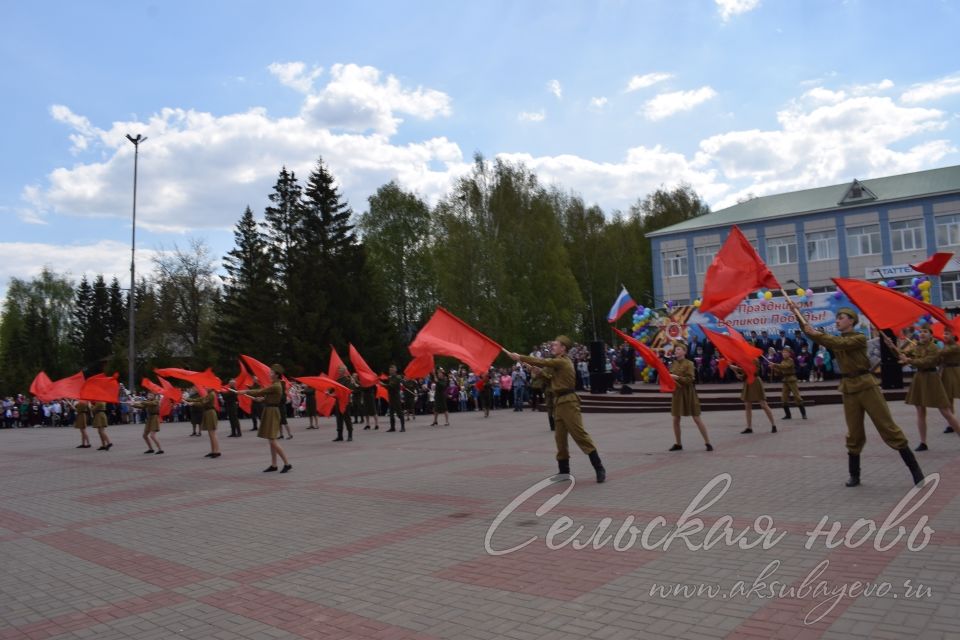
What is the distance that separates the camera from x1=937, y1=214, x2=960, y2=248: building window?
145 feet

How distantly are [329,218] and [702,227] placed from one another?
1014 inches

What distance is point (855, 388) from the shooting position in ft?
27.0

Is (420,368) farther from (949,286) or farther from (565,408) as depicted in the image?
(949,286)

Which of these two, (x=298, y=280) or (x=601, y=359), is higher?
(x=298, y=280)

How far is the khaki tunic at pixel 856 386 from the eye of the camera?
802 centimetres

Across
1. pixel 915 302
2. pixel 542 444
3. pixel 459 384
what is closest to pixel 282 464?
pixel 542 444

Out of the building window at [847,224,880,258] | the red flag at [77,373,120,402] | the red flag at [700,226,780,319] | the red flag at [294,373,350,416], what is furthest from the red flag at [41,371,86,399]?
the building window at [847,224,880,258]

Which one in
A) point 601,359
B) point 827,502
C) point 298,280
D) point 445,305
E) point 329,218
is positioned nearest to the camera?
point 827,502

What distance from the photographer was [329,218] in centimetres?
4631

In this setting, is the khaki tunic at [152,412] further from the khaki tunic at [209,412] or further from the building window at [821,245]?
the building window at [821,245]

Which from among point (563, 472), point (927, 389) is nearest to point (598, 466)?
point (563, 472)

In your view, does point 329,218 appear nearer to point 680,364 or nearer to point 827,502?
point 680,364

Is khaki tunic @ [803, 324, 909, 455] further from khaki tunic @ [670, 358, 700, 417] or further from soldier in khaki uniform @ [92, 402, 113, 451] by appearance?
soldier in khaki uniform @ [92, 402, 113, 451]

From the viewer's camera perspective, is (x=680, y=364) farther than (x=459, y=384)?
No
